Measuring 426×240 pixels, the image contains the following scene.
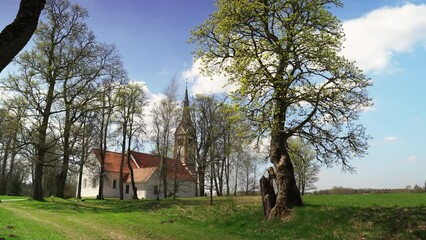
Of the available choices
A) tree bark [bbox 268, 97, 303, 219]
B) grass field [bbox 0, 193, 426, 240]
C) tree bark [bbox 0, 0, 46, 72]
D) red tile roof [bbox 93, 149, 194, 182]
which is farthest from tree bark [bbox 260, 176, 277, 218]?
red tile roof [bbox 93, 149, 194, 182]

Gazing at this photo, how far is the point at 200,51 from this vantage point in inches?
808

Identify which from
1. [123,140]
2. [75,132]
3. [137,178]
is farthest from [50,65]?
[137,178]

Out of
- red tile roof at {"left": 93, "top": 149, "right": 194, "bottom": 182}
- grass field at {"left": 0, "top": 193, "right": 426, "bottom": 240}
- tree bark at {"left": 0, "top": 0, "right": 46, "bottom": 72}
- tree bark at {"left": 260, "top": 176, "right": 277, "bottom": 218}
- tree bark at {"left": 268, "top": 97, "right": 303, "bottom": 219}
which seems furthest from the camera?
red tile roof at {"left": 93, "top": 149, "right": 194, "bottom": 182}

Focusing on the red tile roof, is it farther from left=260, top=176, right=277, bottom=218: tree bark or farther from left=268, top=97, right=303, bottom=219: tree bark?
left=268, top=97, right=303, bottom=219: tree bark

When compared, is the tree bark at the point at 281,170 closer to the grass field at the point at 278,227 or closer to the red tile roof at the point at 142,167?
the grass field at the point at 278,227

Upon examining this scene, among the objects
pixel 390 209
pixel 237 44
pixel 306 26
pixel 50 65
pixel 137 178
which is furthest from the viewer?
pixel 137 178

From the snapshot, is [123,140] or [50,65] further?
[123,140]

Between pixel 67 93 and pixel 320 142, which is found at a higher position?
pixel 67 93

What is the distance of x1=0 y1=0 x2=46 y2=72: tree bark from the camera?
5.96 m

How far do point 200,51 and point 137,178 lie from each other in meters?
51.0

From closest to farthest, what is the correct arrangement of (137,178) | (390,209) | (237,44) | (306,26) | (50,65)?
(390,209) < (306,26) < (237,44) < (50,65) < (137,178)

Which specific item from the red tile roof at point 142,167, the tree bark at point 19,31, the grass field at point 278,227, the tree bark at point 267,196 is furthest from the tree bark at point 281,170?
the red tile roof at point 142,167

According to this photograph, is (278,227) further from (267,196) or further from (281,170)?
(281,170)

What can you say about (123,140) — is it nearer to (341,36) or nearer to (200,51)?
(200,51)
